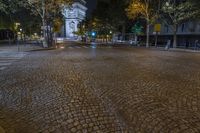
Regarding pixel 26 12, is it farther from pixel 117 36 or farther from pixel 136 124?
pixel 136 124

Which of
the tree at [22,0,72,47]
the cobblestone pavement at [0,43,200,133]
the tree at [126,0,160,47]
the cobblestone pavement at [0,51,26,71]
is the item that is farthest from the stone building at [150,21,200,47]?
the cobblestone pavement at [0,43,200,133]

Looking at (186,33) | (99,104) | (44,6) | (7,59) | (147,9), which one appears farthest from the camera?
(186,33)

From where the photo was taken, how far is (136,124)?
5.47m

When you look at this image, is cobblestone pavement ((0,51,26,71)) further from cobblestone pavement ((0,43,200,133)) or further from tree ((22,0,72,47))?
tree ((22,0,72,47))

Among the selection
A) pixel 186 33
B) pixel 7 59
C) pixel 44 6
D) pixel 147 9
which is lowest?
pixel 7 59

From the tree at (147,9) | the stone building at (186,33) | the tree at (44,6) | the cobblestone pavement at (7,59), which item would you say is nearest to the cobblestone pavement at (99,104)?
the cobblestone pavement at (7,59)

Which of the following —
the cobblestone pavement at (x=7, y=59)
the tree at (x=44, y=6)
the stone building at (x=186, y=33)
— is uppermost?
the tree at (x=44, y=6)

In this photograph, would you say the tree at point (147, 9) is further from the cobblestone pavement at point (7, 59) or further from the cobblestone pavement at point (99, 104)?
the cobblestone pavement at point (99, 104)

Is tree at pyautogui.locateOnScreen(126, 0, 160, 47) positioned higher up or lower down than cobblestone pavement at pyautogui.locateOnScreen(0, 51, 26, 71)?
higher up

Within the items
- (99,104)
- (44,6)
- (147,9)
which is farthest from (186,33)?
(99,104)

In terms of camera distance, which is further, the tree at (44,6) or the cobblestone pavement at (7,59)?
the tree at (44,6)

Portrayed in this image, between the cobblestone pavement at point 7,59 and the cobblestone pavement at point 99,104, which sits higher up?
the cobblestone pavement at point 7,59

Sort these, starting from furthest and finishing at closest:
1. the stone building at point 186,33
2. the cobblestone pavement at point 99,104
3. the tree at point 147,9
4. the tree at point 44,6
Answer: the tree at point 147,9
the stone building at point 186,33
the tree at point 44,6
the cobblestone pavement at point 99,104

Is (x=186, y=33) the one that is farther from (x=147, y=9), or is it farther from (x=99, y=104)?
(x=99, y=104)
